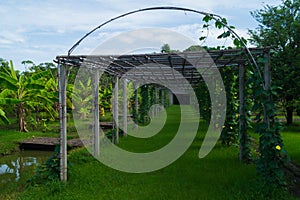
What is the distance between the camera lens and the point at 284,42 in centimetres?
1230

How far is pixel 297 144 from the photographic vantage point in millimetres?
9562

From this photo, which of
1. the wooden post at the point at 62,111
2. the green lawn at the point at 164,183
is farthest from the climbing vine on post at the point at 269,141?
the wooden post at the point at 62,111

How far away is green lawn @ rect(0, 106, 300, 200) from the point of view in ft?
16.0

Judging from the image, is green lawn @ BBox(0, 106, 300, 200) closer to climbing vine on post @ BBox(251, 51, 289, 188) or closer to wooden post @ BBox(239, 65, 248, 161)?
climbing vine on post @ BBox(251, 51, 289, 188)

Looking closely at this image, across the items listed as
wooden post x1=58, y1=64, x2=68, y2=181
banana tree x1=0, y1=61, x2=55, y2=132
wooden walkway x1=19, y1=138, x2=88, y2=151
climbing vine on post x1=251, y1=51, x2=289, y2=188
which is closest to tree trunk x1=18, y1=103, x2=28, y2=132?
banana tree x1=0, y1=61, x2=55, y2=132

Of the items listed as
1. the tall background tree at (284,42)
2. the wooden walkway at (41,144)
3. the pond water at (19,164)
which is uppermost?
the tall background tree at (284,42)

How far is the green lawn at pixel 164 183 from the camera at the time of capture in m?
4.88

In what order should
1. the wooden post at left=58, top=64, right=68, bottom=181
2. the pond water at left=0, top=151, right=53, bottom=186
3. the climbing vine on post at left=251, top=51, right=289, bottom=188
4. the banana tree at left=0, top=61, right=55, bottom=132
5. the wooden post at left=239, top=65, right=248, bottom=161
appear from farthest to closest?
the banana tree at left=0, top=61, right=55, bottom=132
the pond water at left=0, top=151, right=53, bottom=186
the wooden post at left=239, top=65, right=248, bottom=161
the wooden post at left=58, top=64, right=68, bottom=181
the climbing vine on post at left=251, top=51, right=289, bottom=188

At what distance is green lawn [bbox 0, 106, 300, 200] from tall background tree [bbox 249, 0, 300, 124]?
3.28m

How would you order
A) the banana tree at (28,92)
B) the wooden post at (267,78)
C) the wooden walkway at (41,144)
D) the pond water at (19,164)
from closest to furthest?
1. the wooden post at (267,78)
2. the pond water at (19,164)
3. the wooden walkway at (41,144)
4. the banana tree at (28,92)

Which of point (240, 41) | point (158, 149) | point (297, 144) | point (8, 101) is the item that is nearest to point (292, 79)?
point (297, 144)

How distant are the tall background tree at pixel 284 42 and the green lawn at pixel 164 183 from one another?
328cm

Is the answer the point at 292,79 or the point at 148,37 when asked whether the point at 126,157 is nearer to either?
the point at 148,37

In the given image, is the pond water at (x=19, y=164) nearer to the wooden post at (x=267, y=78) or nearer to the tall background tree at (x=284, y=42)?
the wooden post at (x=267, y=78)
